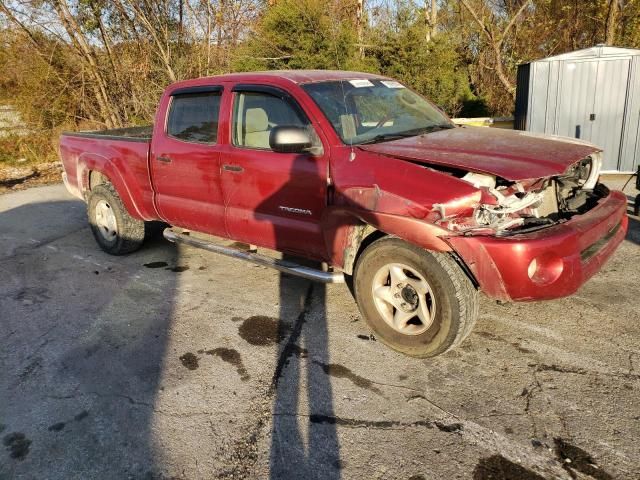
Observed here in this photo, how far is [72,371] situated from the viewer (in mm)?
3488

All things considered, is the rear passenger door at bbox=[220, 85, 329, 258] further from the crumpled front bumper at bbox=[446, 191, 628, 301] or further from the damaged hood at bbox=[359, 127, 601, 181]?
the crumpled front bumper at bbox=[446, 191, 628, 301]

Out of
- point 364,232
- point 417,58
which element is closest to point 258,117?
point 364,232

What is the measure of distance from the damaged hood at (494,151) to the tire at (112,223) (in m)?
3.29

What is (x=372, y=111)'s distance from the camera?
4.10 m

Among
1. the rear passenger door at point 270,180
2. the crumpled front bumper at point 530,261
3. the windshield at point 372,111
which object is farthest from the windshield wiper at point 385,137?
the crumpled front bumper at point 530,261

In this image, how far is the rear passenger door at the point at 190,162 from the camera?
14.9ft

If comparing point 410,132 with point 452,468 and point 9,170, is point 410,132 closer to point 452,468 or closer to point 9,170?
point 452,468

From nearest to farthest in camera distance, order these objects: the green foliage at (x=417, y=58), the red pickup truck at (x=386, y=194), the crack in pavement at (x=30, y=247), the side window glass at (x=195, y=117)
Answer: the red pickup truck at (x=386, y=194) < the side window glass at (x=195, y=117) < the crack in pavement at (x=30, y=247) < the green foliage at (x=417, y=58)

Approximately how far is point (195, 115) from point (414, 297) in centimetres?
275

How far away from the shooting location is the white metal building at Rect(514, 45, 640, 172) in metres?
8.40

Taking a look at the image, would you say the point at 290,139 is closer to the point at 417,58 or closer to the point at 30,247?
the point at 30,247

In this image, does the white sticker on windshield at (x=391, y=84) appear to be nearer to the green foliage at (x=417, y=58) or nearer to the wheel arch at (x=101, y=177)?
the wheel arch at (x=101, y=177)

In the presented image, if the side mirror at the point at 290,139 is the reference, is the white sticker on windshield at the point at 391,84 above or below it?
above

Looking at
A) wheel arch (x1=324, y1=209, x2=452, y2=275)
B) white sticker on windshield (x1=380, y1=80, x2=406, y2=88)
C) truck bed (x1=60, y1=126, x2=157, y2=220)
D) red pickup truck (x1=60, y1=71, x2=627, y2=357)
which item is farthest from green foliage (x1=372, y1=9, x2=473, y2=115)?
wheel arch (x1=324, y1=209, x2=452, y2=275)
